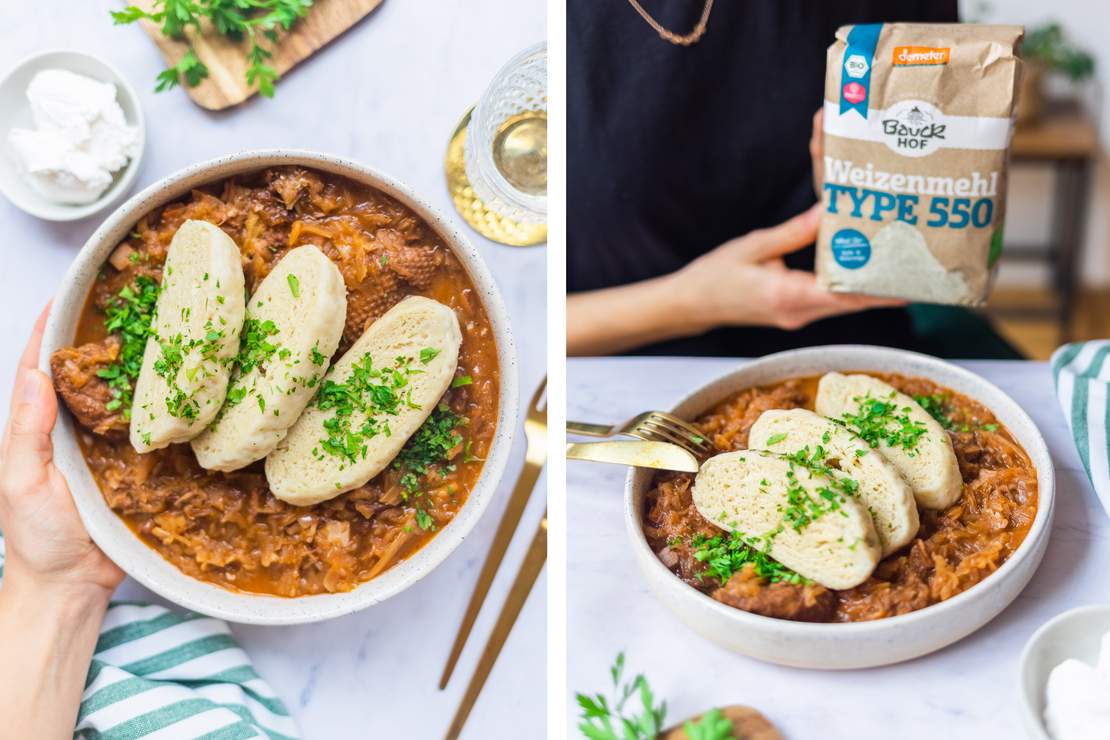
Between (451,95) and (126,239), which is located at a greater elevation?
(451,95)

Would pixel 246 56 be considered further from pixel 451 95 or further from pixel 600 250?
pixel 600 250

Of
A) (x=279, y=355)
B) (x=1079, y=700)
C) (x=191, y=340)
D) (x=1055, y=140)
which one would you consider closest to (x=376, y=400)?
(x=279, y=355)

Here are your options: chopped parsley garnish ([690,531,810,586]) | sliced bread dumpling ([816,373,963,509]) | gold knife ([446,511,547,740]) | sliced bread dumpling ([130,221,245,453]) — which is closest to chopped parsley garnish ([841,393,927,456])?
sliced bread dumpling ([816,373,963,509])

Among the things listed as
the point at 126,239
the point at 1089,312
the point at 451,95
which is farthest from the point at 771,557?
the point at 1089,312

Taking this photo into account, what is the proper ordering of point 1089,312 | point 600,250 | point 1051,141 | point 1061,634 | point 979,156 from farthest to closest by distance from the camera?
point 1089,312 < point 1051,141 < point 600,250 < point 979,156 < point 1061,634

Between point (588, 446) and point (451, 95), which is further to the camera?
point (451, 95)

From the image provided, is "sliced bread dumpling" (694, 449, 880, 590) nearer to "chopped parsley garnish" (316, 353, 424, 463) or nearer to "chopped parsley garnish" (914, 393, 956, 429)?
"chopped parsley garnish" (914, 393, 956, 429)

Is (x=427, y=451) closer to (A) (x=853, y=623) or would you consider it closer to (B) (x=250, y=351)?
(B) (x=250, y=351)
